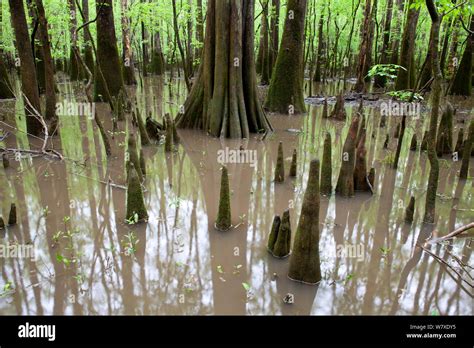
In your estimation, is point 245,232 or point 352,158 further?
point 352,158

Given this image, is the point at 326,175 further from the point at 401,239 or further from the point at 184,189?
the point at 184,189

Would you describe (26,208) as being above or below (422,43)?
below

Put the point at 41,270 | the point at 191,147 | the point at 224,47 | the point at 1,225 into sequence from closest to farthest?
the point at 41,270
the point at 1,225
the point at 191,147
the point at 224,47

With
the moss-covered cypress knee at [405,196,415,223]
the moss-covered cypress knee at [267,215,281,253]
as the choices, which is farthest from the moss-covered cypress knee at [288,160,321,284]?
the moss-covered cypress knee at [405,196,415,223]

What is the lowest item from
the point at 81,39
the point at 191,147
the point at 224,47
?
the point at 191,147

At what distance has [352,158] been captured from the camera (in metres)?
5.39

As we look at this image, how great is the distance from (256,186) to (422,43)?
21565mm

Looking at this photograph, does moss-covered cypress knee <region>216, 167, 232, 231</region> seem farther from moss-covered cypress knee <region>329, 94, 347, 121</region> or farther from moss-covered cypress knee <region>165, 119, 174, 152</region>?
moss-covered cypress knee <region>329, 94, 347, 121</region>

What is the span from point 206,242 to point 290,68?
23.9 ft

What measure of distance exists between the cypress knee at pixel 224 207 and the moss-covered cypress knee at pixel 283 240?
29.0 inches

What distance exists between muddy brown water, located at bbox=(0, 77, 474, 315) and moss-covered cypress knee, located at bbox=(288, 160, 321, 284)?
0.11 meters

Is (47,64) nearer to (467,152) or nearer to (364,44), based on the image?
Answer: (467,152)
